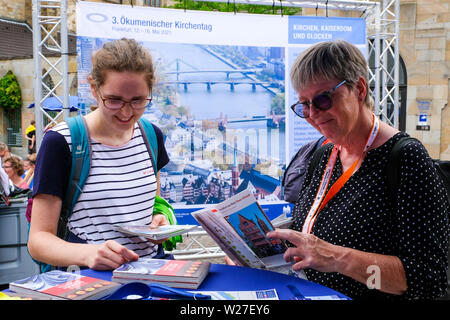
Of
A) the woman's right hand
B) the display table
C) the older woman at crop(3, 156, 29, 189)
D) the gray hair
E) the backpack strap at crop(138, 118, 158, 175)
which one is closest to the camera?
the woman's right hand

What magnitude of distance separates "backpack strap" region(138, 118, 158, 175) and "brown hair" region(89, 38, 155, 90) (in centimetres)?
36

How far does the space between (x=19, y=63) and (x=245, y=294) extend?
81.4ft

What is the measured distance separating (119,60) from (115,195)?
1.99 feet

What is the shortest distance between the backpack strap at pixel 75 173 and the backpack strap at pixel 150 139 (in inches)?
15.0

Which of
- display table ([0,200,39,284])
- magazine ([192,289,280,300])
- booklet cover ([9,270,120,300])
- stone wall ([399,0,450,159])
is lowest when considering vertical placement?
display table ([0,200,39,284])

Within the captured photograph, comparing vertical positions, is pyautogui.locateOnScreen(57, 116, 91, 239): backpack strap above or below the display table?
above

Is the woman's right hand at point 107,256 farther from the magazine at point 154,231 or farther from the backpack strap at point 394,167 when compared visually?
the backpack strap at point 394,167

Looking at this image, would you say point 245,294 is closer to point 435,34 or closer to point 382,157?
point 382,157

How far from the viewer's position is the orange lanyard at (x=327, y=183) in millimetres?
1697

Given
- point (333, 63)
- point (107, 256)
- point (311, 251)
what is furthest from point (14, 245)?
point (333, 63)

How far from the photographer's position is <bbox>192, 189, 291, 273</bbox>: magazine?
4.86 ft

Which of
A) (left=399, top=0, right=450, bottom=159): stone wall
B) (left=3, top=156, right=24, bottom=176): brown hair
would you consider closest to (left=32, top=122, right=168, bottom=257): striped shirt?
(left=3, top=156, right=24, bottom=176): brown hair

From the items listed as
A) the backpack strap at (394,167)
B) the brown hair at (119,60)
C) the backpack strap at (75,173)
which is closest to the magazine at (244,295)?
the backpack strap at (394,167)

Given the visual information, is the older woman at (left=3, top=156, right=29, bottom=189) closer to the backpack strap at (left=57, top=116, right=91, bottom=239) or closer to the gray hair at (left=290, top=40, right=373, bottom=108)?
the backpack strap at (left=57, top=116, right=91, bottom=239)
